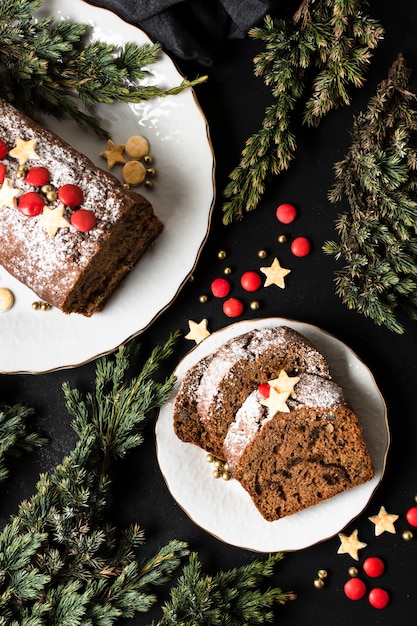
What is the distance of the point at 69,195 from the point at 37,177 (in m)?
0.14

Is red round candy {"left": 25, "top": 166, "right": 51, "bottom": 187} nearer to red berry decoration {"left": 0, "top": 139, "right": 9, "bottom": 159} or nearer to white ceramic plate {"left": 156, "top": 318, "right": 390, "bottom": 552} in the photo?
red berry decoration {"left": 0, "top": 139, "right": 9, "bottom": 159}

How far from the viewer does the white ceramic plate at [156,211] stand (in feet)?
10.1

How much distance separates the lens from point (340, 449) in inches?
114

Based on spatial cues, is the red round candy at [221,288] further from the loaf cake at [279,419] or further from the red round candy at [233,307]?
the loaf cake at [279,419]

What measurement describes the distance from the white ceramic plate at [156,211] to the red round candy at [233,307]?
242 millimetres

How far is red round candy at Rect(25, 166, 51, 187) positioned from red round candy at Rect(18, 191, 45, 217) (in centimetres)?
4

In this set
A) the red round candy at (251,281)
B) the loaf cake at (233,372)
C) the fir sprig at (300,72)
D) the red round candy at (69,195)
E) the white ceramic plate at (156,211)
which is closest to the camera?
the red round candy at (69,195)

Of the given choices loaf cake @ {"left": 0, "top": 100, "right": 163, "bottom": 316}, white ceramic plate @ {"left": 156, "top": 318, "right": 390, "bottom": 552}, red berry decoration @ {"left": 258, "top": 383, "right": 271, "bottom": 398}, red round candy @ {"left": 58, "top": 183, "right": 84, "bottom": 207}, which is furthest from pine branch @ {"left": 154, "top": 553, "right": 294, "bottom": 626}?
red round candy @ {"left": 58, "top": 183, "right": 84, "bottom": 207}

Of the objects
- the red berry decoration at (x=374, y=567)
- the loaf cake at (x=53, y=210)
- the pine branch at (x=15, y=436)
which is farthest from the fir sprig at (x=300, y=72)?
the red berry decoration at (x=374, y=567)

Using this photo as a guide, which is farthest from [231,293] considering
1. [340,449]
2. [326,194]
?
[340,449]

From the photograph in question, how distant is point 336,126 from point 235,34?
58 cm

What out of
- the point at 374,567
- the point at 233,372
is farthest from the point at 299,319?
the point at 374,567

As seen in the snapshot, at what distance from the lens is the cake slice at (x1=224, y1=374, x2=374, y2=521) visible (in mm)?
2867

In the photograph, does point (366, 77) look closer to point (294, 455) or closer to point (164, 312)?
point (164, 312)
